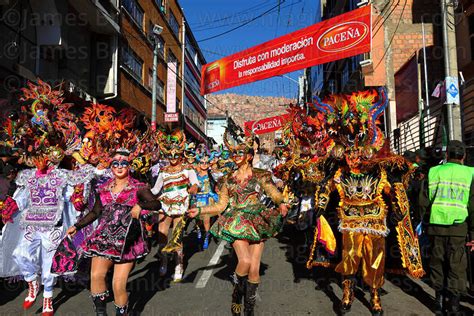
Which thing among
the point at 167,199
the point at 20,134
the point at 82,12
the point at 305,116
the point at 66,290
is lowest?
the point at 66,290

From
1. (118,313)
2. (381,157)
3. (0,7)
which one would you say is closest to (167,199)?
(118,313)

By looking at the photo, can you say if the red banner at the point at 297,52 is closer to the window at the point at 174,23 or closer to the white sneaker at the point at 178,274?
the white sneaker at the point at 178,274

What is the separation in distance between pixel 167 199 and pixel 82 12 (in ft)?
39.9

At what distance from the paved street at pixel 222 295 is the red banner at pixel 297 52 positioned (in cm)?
688

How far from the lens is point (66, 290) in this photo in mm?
5906

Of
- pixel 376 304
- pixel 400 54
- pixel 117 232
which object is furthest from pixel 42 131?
pixel 400 54

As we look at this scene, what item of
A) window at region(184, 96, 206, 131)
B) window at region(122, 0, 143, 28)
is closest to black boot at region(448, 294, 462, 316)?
window at region(122, 0, 143, 28)

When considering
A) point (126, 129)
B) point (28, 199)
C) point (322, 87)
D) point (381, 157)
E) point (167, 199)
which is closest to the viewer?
point (381, 157)

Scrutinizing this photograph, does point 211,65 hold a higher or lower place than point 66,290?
higher

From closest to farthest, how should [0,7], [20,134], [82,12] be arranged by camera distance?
[20,134], [0,7], [82,12]

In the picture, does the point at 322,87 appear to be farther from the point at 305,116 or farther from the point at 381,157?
the point at 381,157

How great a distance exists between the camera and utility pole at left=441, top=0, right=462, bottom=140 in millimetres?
7957

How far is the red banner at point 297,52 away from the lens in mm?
10758

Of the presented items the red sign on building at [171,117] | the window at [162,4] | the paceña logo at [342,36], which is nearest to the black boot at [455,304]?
the paceña logo at [342,36]
